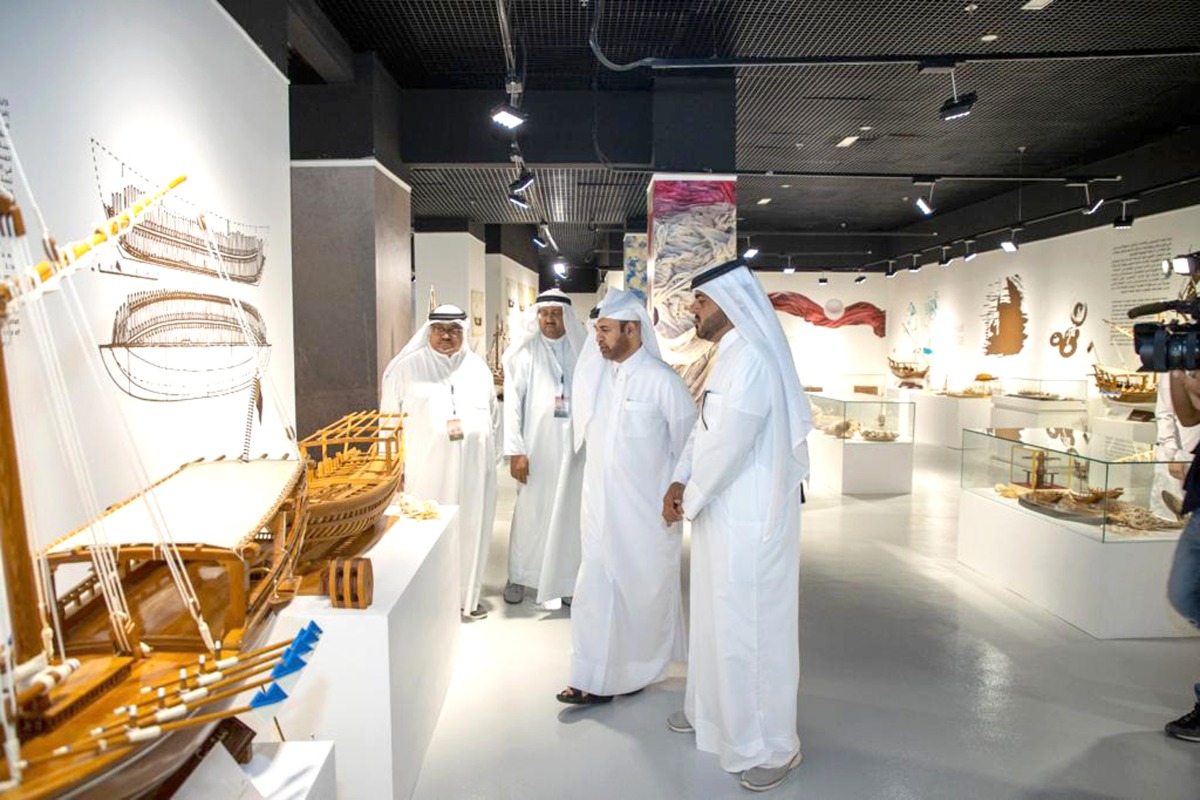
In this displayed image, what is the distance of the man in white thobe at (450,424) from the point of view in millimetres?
4363

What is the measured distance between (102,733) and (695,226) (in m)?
5.83

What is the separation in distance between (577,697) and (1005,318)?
455 inches

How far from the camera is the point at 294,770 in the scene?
1667mm

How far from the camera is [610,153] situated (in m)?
6.97

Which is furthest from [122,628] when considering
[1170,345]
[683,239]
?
[683,239]

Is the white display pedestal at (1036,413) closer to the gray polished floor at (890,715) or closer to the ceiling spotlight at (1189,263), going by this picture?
the gray polished floor at (890,715)

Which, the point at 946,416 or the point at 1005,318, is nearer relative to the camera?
the point at 1005,318

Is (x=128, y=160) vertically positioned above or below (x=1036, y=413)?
above

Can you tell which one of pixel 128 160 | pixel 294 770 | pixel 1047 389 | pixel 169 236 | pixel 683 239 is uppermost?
pixel 683 239

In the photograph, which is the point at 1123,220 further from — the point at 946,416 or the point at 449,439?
the point at 449,439

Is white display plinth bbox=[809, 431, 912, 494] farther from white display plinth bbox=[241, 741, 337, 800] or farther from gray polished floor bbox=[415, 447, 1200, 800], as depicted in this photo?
white display plinth bbox=[241, 741, 337, 800]

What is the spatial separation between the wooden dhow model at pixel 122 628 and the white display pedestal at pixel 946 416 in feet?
38.1

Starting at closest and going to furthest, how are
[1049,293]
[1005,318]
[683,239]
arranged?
1. [683,239]
2. [1049,293]
3. [1005,318]

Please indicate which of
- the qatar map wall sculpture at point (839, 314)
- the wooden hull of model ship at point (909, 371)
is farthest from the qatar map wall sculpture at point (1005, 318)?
the qatar map wall sculpture at point (839, 314)
